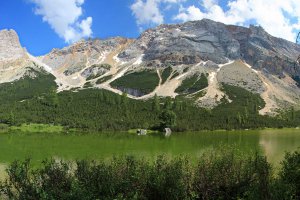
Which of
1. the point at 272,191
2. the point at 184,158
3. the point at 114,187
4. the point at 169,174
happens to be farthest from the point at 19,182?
the point at 272,191

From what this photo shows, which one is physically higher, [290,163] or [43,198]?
[290,163]

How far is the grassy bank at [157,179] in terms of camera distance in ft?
107

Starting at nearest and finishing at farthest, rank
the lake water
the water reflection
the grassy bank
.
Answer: the grassy bank → the water reflection → the lake water

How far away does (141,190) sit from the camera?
3431 cm

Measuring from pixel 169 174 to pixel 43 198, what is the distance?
11.0 meters

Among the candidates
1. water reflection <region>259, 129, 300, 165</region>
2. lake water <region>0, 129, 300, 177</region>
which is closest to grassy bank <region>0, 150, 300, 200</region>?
water reflection <region>259, 129, 300, 165</region>

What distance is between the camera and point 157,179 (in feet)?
111

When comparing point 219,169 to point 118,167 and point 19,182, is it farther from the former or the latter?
point 19,182

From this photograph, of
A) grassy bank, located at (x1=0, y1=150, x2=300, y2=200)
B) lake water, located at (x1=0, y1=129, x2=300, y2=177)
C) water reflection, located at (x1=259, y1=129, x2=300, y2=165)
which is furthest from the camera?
lake water, located at (x1=0, y1=129, x2=300, y2=177)

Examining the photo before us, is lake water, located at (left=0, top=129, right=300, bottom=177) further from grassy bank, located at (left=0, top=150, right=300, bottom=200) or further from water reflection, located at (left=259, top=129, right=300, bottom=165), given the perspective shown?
grassy bank, located at (left=0, top=150, right=300, bottom=200)

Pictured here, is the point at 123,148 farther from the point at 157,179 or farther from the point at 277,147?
the point at 157,179

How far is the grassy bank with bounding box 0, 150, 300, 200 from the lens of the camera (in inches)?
1287

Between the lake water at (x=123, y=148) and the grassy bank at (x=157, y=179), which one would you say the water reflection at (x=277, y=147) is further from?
the grassy bank at (x=157, y=179)

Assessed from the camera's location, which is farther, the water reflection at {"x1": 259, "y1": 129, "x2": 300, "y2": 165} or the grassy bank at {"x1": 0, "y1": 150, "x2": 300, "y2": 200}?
the water reflection at {"x1": 259, "y1": 129, "x2": 300, "y2": 165}
